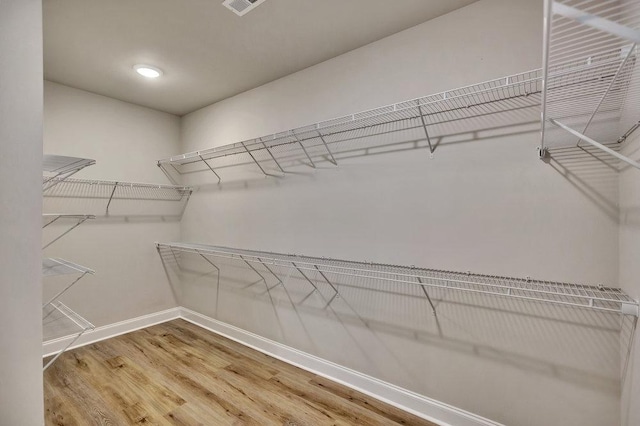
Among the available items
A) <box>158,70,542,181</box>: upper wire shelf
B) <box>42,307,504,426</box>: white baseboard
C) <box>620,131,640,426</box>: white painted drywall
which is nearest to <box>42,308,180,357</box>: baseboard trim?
<box>42,307,504,426</box>: white baseboard

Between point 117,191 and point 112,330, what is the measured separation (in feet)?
4.28

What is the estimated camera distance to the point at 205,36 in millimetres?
Result: 1842

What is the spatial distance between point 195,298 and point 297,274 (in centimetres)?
152

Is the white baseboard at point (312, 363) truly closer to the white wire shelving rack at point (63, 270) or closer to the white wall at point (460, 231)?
the white wall at point (460, 231)

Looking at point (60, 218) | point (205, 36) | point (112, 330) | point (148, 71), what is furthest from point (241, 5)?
point (112, 330)

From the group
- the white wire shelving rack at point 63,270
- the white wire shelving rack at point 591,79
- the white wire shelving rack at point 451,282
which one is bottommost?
the white wire shelving rack at point 451,282

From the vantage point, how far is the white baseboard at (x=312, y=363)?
5.30ft

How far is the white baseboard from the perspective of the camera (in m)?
1.62

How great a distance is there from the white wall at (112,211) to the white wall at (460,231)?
60.3 inches

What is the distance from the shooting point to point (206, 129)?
3.05m

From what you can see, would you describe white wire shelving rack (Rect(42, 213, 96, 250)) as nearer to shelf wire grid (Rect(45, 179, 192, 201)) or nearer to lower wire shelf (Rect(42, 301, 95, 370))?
shelf wire grid (Rect(45, 179, 192, 201))

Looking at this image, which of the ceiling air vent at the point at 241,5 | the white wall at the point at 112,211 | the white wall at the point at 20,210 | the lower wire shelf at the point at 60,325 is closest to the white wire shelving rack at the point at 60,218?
the white wall at the point at 112,211

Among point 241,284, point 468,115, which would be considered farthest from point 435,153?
point 241,284

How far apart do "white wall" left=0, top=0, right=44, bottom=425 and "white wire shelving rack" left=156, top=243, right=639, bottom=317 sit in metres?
1.25
